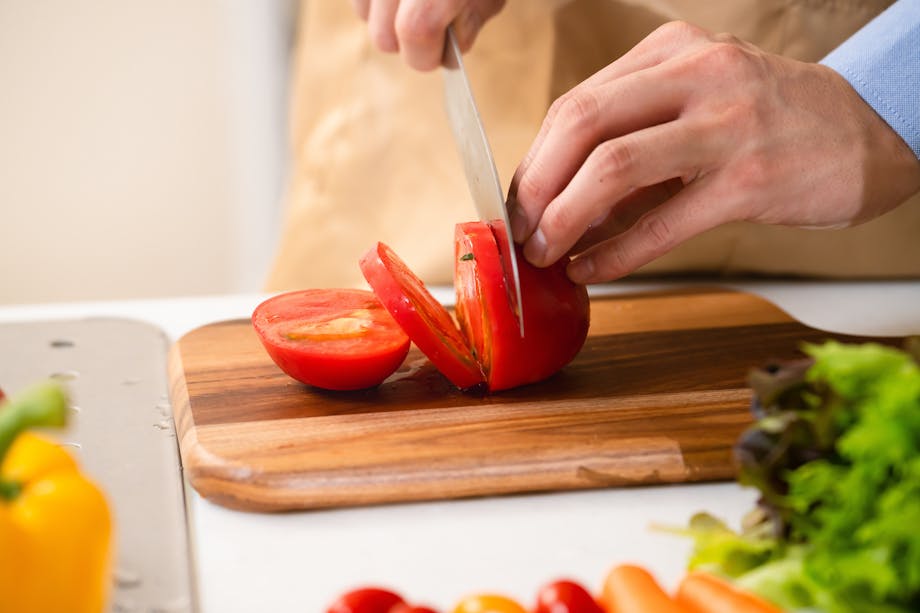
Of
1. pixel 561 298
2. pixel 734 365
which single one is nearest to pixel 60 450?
pixel 561 298

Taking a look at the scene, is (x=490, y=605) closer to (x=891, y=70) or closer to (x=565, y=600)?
(x=565, y=600)

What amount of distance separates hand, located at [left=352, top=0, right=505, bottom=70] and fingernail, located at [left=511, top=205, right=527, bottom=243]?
390mm

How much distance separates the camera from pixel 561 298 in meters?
1.27

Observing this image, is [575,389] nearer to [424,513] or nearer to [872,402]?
[424,513]

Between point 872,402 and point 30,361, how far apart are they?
3.38 feet

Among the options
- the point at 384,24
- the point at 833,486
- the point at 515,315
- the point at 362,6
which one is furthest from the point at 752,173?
the point at 362,6

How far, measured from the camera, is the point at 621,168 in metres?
1.15

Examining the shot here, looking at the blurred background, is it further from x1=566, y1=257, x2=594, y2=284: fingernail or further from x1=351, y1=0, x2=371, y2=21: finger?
x1=566, y1=257, x2=594, y2=284: fingernail

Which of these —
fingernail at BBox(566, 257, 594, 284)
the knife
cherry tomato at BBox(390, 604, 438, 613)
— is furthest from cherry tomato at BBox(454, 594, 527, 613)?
fingernail at BBox(566, 257, 594, 284)

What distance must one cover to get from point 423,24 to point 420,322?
0.46 meters

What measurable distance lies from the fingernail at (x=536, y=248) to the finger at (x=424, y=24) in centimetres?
41

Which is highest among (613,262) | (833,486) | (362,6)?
(362,6)

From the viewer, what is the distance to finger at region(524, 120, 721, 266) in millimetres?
1154

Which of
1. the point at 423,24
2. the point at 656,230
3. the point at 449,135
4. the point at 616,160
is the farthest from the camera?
the point at 449,135
